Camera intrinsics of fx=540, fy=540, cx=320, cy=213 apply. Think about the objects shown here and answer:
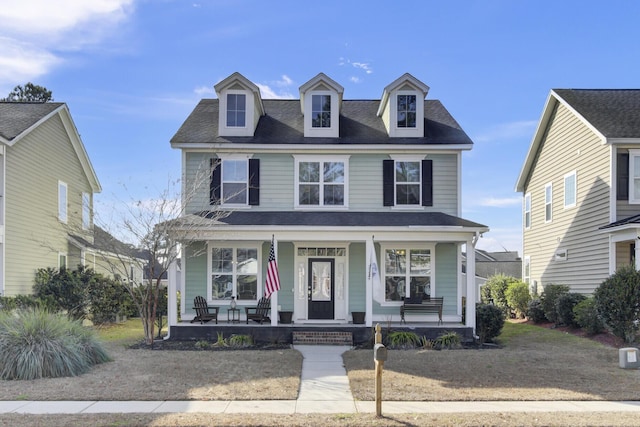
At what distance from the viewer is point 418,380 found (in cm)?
988

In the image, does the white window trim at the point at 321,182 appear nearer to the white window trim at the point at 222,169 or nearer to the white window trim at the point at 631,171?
the white window trim at the point at 222,169

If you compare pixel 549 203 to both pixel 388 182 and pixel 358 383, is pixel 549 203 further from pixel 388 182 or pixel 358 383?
pixel 358 383

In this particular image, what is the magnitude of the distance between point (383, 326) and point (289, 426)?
8766 millimetres

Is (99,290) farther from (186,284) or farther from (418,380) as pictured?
(418,380)

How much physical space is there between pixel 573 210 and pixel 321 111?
9728mm

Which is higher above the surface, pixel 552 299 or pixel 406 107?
pixel 406 107

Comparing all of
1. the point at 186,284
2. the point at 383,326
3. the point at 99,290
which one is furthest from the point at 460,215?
the point at 99,290

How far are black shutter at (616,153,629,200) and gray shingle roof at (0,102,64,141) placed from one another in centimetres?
1878

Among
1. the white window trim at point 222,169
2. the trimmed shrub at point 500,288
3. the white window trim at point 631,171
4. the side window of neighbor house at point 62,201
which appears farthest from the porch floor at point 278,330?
the trimmed shrub at point 500,288

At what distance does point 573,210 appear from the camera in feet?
63.4

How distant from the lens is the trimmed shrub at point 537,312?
2006 centimetres

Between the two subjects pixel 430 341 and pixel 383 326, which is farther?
pixel 383 326

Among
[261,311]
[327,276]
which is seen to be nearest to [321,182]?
[327,276]

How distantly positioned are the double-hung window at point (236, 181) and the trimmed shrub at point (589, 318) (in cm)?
1025
